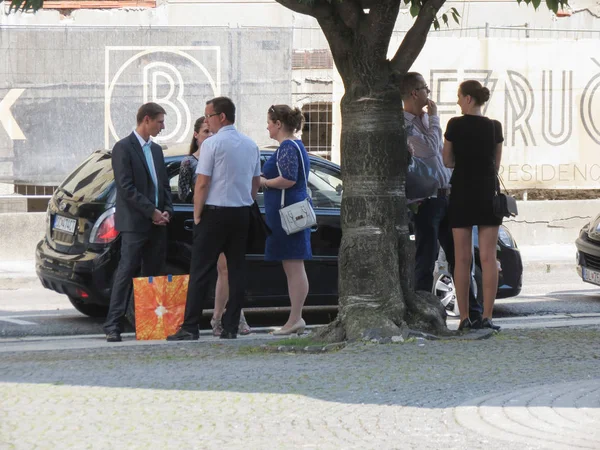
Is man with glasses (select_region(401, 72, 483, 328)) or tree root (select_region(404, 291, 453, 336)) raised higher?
man with glasses (select_region(401, 72, 483, 328))

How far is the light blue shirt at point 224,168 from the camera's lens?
8.99 metres

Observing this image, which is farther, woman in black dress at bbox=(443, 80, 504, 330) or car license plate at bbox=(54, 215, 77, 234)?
car license plate at bbox=(54, 215, 77, 234)

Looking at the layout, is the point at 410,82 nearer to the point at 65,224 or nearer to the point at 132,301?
the point at 132,301

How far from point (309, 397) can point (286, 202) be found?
3259 mm

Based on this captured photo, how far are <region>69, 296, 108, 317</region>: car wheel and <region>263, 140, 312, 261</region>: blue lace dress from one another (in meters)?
2.11

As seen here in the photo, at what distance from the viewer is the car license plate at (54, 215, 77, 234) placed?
32.7 feet

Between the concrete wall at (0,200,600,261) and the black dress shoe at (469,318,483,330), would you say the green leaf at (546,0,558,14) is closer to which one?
the black dress shoe at (469,318,483,330)

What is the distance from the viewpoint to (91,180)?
10.1m

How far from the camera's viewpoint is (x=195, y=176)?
961cm

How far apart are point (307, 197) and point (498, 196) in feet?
5.09

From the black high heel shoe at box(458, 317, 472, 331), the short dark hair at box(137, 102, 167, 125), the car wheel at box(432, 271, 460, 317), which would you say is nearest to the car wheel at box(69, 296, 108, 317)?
the short dark hair at box(137, 102, 167, 125)

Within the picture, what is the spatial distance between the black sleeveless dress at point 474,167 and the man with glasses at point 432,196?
478 mm

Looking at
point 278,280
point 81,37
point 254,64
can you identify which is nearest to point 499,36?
point 254,64

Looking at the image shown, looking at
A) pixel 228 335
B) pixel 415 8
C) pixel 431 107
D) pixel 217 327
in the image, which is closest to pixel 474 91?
pixel 431 107
